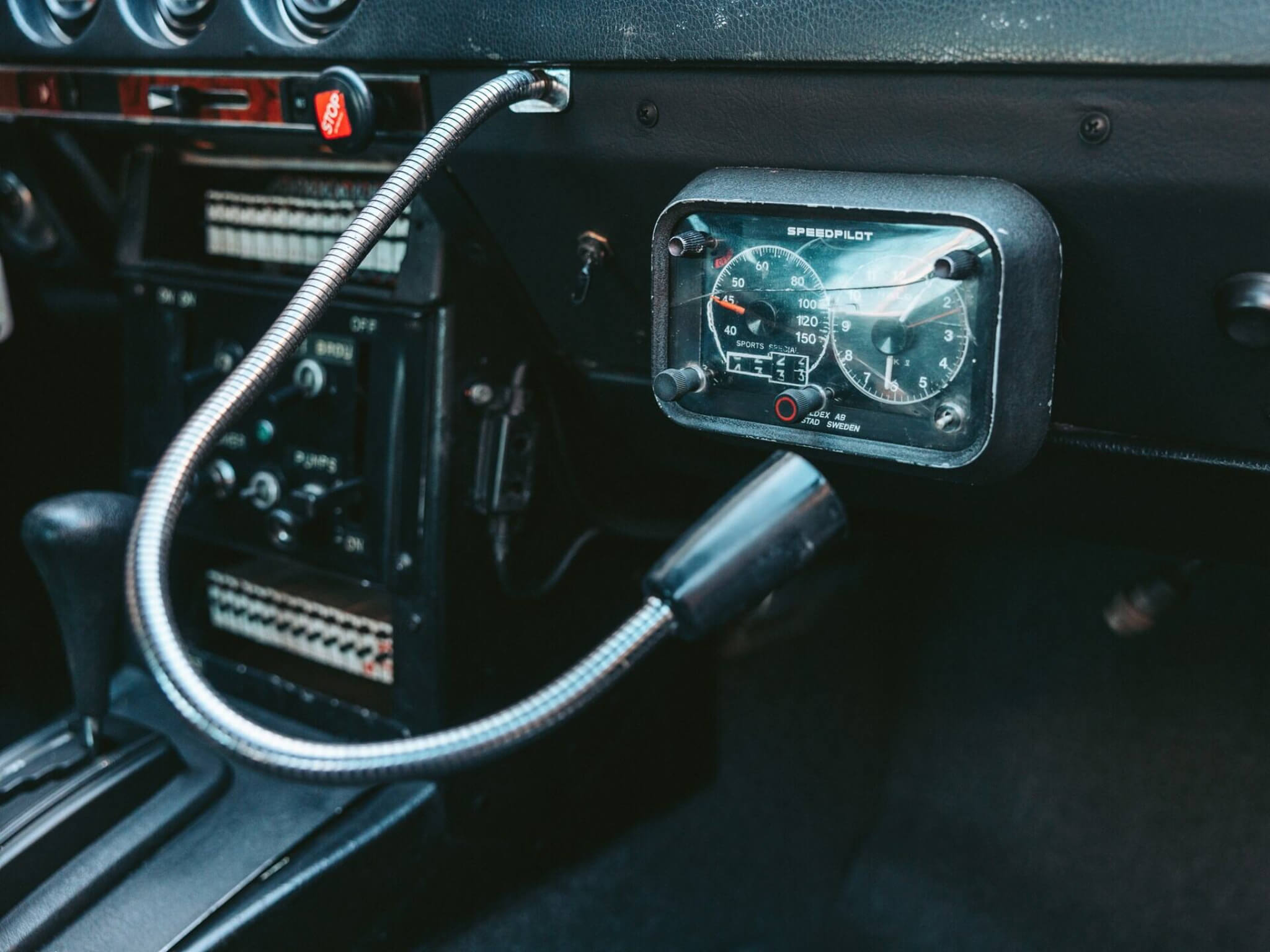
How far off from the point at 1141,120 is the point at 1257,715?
3.12 ft

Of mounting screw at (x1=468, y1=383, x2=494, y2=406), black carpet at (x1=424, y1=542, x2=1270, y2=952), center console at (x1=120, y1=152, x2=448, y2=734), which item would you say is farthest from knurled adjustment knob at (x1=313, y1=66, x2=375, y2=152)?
black carpet at (x1=424, y1=542, x2=1270, y2=952)

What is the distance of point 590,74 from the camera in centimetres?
94

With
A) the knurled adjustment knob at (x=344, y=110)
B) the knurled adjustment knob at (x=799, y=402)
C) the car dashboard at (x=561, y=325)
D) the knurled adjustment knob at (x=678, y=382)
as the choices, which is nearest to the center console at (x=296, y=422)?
the car dashboard at (x=561, y=325)

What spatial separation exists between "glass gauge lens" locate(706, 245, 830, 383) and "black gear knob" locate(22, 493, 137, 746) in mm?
609

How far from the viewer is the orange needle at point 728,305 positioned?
932 millimetres

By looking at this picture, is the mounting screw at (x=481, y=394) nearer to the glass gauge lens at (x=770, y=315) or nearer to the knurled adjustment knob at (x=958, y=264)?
the glass gauge lens at (x=770, y=315)

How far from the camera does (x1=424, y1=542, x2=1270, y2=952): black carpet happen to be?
4.66ft

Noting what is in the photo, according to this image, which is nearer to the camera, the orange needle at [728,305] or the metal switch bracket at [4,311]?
the orange needle at [728,305]

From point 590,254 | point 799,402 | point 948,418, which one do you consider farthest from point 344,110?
point 948,418

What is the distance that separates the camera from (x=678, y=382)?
95cm

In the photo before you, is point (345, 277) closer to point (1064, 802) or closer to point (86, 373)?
point (86, 373)

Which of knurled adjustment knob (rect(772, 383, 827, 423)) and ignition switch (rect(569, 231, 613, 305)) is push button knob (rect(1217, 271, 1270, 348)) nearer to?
knurled adjustment knob (rect(772, 383, 827, 423))

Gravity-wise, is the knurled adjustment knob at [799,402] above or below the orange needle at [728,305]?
below

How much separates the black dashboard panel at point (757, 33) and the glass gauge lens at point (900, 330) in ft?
0.48
